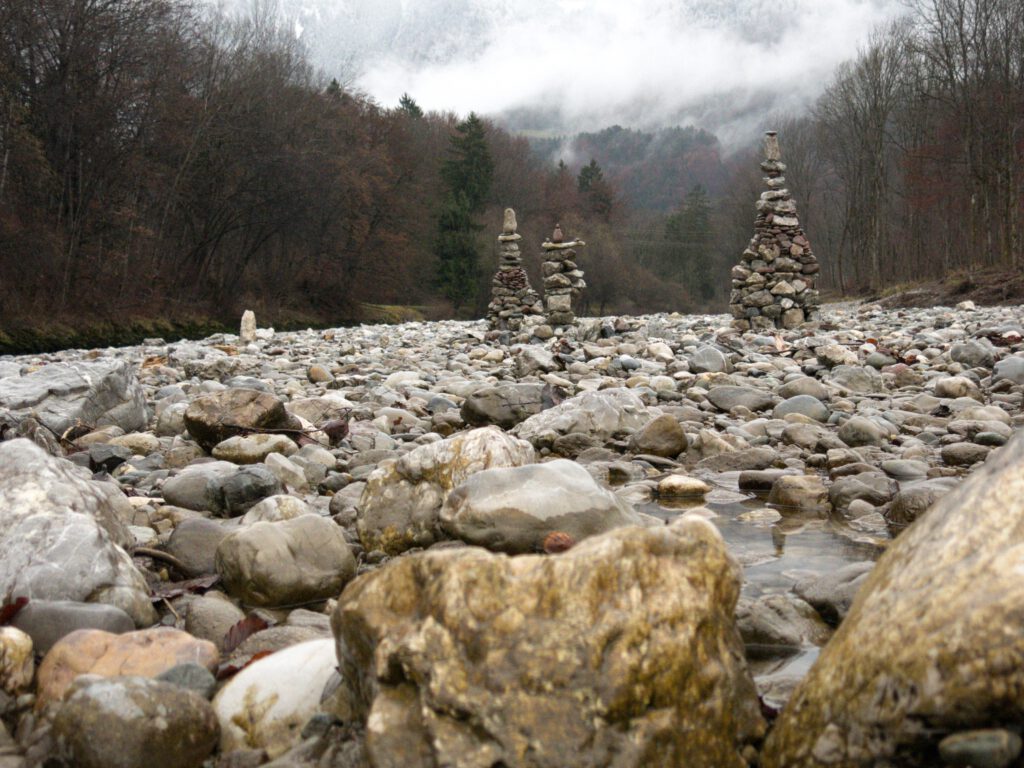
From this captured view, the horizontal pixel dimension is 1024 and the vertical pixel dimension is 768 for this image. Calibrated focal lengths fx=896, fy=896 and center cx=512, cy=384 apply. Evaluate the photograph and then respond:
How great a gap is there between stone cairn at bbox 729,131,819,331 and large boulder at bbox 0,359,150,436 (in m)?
11.8

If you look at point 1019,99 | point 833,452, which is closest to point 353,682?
point 833,452

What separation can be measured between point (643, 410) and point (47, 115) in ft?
69.9

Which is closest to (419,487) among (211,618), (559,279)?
(211,618)

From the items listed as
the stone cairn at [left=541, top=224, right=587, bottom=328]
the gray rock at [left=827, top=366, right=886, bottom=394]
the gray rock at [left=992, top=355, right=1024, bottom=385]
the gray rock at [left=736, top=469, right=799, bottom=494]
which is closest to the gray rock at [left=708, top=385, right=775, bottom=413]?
the gray rock at [left=827, top=366, right=886, bottom=394]

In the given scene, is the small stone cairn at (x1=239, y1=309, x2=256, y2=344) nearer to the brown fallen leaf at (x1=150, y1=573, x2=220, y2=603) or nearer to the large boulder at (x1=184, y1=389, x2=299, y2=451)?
the large boulder at (x1=184, y1=389, x2=299, y2=451)

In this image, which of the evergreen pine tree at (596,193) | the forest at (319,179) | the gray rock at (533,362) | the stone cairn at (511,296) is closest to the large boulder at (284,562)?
the gray rock at (533,362)

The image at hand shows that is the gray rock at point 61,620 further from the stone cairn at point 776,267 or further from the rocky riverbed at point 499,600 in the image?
the stone cairn at point 776,267

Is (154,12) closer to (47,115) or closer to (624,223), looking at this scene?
(47,115)

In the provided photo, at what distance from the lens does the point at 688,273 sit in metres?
68.3

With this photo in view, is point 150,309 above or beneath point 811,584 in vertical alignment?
above

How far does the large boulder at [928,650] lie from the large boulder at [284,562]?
1668 millimetres

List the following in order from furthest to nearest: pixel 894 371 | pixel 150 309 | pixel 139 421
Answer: pixel 150 309
pixel 894 371
pixel 139 421

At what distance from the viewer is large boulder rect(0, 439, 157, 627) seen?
2.40 meters

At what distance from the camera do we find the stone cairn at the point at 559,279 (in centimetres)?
1806
